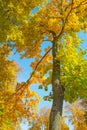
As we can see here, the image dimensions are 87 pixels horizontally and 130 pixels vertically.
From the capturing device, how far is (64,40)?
21266 millimetres

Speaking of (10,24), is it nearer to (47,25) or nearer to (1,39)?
(1,39)

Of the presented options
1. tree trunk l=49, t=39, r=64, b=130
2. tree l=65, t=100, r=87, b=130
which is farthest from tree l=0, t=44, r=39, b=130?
tree l=65, t=100, r=87, b=130

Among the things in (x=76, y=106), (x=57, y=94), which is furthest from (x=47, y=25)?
(x=76, y=106)

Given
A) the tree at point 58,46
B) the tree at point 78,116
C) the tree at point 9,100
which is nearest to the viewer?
the tree at point 58,46

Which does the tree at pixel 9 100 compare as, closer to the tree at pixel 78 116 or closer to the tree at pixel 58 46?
the tree at pixel 58 46

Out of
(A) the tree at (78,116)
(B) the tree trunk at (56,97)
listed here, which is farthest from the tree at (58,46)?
(A) the tree at (78,116)

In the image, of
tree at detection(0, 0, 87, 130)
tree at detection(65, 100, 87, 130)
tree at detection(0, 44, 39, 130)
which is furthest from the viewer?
tree at detection(65, 100, 87, 130)

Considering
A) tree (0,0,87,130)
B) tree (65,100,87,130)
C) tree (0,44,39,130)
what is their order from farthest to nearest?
tree (65,100,87,130) < tree (0,44,39,130) < tree (0,0,87,130)

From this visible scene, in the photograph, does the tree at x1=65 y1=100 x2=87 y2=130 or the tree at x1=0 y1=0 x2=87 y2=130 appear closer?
the tree at x1=0 y1=0 x2=87 y2=130

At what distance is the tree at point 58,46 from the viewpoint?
18.8m

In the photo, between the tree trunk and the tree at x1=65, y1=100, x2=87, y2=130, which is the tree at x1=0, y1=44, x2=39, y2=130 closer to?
the tree trunk

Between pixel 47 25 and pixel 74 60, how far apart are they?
132 inches

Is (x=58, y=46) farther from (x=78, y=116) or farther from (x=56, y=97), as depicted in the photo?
(x=78, y=116)

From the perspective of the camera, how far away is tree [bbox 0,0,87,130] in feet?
61.6
